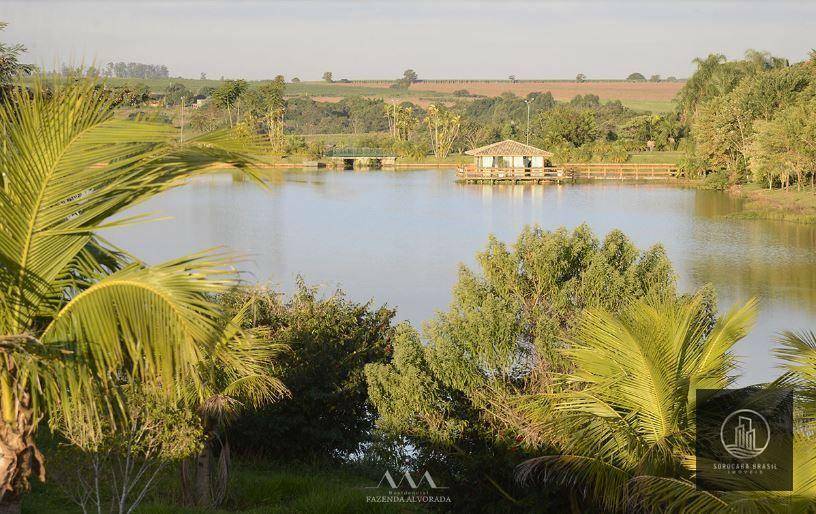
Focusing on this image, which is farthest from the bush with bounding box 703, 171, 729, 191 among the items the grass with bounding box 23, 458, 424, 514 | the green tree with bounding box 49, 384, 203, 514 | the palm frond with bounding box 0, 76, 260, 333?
the palm frond with bounding box 0, 76, 260, 333

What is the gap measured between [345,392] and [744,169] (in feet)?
153

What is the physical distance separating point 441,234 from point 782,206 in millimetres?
14483

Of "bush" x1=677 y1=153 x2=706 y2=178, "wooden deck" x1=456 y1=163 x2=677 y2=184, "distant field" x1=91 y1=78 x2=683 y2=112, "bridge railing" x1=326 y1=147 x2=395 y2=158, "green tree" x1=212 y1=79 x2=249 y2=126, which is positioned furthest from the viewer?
"distant field" x1=91 y1=78 x2=683 y2=112

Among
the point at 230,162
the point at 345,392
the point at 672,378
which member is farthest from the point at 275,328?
→ the point at 230,162

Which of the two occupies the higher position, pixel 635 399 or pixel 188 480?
pixel 635 399

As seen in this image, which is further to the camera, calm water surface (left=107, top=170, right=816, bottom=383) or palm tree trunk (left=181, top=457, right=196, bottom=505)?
calm water surface (left=107, top=170, right=816, bottom=383)

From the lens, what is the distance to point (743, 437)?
6957mm

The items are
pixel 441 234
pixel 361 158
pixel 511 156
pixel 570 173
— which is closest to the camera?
pixel 441 234

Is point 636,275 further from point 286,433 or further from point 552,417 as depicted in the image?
point 286,433

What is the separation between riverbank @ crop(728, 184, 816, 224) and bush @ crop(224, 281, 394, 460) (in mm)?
29710

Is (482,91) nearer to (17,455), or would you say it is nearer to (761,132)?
(761,132)

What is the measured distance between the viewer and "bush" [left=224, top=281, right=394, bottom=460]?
11.0 meters

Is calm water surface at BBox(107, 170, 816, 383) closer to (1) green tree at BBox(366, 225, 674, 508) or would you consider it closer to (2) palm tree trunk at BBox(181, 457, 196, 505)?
(1) green tree at BBox(366, 225, 674, 508)

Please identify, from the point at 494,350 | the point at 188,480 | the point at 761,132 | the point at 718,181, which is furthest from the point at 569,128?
the point at 188,480
